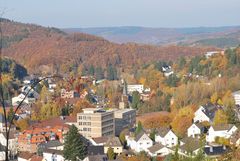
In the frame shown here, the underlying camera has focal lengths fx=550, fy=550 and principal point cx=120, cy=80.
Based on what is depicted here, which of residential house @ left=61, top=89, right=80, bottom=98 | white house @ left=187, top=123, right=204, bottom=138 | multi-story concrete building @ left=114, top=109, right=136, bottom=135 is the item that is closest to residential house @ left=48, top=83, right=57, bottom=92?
residential house @ left=61, top=89, right=80, bottom=98

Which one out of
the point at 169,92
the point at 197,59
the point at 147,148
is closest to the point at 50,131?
the point at 147,148

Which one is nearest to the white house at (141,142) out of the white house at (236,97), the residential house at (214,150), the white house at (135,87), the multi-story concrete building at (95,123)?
the residential house at (214,150)

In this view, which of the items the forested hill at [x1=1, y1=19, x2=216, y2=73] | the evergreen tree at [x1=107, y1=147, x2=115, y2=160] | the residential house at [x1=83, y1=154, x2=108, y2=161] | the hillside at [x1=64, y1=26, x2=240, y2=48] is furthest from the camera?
the hillside at [x1=64, y1=26, x2=240, y2=48]

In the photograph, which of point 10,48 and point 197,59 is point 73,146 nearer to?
point 197,59

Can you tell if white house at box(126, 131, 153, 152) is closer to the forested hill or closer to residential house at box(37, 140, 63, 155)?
residential house at box(37, 140, 63, 155)

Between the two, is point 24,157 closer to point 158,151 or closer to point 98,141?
point 98,141

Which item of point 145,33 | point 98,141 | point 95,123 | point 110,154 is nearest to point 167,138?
point 98,141
